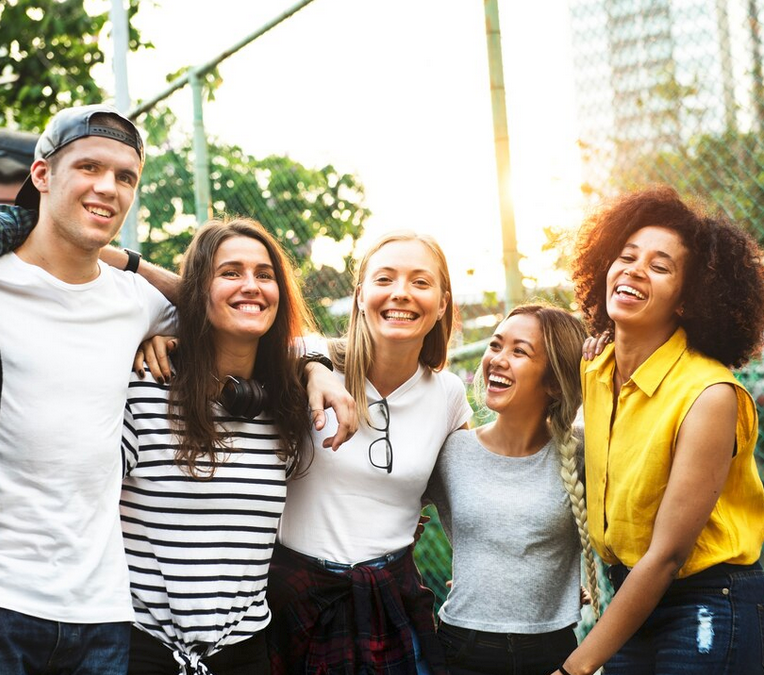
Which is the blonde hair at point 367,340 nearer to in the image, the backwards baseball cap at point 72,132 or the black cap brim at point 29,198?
the backwards baseball cap at point 72,132

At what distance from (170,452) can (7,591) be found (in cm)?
59

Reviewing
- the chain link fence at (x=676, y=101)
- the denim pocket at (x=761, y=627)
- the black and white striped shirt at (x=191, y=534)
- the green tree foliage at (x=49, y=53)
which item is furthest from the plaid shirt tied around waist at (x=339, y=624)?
the green tree foliage at (x=49, y=53)

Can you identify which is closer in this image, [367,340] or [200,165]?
[367,340]

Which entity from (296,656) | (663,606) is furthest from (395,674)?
(663,606)

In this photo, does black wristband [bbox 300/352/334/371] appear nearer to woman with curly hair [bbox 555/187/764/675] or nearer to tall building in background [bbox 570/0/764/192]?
woman with curly hair [bbox 555/187/764/675]

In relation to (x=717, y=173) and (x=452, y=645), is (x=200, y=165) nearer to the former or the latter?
(x=717, y=173)

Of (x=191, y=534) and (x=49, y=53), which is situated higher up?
(x=49, y=53)

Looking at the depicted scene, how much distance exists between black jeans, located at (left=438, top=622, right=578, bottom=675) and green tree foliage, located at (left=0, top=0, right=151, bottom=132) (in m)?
4.85

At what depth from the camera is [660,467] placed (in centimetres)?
254

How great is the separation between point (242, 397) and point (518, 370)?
35.4 inches

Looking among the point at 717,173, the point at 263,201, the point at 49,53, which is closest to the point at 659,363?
the point at 717,173

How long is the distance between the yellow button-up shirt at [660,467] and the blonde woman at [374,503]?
1.99ft

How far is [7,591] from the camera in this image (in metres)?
2.27

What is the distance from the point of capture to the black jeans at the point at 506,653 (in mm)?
2844
